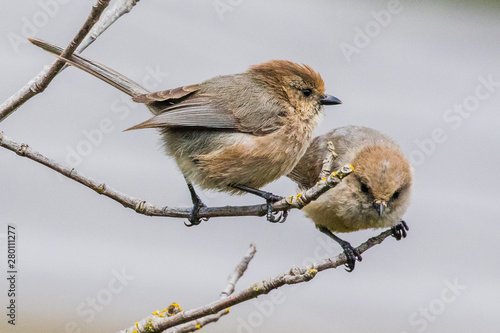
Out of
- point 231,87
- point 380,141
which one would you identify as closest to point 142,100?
point 231,87

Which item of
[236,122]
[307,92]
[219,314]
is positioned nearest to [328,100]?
[307,92]

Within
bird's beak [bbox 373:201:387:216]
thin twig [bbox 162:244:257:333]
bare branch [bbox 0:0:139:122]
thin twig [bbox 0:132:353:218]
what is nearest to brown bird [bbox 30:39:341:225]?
thin twig [bbox 0:132:353:218]

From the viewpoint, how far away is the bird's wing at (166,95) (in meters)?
3.19

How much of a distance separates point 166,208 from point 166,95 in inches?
30.5

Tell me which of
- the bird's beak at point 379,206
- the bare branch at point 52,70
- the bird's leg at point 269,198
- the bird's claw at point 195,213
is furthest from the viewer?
the bird's beak at point 379,206

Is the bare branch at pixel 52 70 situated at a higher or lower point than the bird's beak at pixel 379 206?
higher

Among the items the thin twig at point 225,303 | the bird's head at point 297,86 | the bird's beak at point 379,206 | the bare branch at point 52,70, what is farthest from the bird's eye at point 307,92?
the thin twig at point 225,303

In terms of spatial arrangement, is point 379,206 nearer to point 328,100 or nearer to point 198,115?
point 328,100

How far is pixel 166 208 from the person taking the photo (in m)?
2.80

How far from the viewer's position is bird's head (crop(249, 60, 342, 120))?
11.7 ft

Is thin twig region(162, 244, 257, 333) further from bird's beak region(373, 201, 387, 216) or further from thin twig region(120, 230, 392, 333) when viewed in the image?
bird's beak region(373, 201, 387, 216)

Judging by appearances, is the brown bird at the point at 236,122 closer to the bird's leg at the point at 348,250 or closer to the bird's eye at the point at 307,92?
the bird's eye at the point at 307,92

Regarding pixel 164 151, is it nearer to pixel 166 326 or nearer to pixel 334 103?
pixel 334 103

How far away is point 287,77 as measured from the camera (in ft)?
11.8
